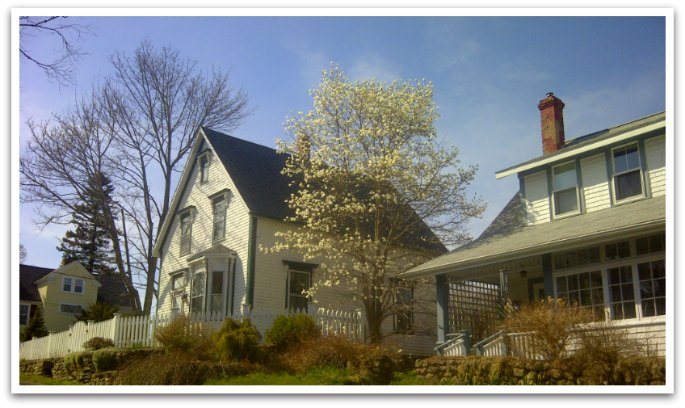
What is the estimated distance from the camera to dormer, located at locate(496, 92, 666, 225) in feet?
42.8

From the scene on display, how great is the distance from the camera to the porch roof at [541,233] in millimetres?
11211

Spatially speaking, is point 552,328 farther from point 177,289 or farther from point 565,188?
point 177,289

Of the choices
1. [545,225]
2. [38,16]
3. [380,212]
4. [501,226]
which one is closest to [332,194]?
[380,212]

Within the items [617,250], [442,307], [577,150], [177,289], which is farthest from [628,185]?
[177,289]

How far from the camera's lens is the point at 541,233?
534 inches

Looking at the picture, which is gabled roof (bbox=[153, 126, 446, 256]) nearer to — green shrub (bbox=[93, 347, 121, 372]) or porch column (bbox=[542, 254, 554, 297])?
porch column (bbox=[542, 254, 554, 297])

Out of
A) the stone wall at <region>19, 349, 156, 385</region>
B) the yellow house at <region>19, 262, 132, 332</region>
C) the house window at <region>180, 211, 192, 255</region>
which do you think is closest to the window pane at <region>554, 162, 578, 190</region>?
the stone wall at <region>19, 349, 156, 385</region>

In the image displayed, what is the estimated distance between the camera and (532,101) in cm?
1476

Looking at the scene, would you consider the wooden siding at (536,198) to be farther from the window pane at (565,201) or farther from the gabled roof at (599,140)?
the gabled roof at (599,140)

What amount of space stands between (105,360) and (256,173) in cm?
869

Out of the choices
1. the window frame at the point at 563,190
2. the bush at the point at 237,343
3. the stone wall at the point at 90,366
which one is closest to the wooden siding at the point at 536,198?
the window frame at the point at 563,190

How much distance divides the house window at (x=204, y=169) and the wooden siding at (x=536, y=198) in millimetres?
10495

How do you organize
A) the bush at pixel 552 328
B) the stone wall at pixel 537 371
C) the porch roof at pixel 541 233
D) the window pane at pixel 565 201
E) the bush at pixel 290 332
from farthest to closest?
the window pane at pixel 565 201
the bush at pixel 290 332
the porch roof at pixel 541 233
the bush at pixel 552 328
the stone wall at pixel 537 371
